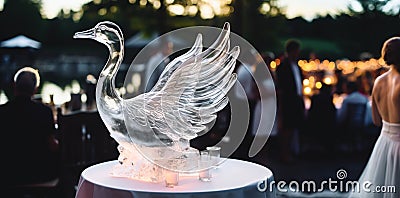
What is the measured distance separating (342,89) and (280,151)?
1296 millimetres

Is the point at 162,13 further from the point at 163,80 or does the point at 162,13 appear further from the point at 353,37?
the point at 163,80

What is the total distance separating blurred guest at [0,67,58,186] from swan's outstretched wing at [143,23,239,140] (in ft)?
4.22

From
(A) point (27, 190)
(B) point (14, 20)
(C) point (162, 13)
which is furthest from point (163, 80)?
(C) point (162, 13)

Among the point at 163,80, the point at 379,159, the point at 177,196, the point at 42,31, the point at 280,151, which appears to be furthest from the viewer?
the point at 42,31

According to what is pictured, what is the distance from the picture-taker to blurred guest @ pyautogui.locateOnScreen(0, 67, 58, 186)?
11.0ft

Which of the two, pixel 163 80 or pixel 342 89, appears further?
pixel 342 89

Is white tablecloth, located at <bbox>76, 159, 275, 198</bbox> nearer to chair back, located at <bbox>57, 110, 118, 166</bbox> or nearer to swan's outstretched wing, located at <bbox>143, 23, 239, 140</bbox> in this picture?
swan's outstretched wing, located at <bbox>143, 23, 239, 140</bbox>

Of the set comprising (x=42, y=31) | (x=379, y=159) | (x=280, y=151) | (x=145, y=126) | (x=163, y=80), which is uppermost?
(x=42, y=31)

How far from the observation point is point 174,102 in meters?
2.27

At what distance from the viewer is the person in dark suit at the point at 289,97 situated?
4.91 metres

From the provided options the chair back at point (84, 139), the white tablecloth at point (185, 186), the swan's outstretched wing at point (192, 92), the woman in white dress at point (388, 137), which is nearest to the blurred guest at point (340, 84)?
the woman in white dress at point (388, 137)

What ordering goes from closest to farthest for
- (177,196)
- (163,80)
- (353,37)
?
(177,196) < (163,80) < (353,37)

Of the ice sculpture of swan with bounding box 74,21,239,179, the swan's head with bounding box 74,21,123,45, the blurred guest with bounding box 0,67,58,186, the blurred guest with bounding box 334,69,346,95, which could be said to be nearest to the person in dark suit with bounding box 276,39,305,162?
the blurred guest with bounding box 334,69,346,95

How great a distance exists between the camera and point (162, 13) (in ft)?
20.8
